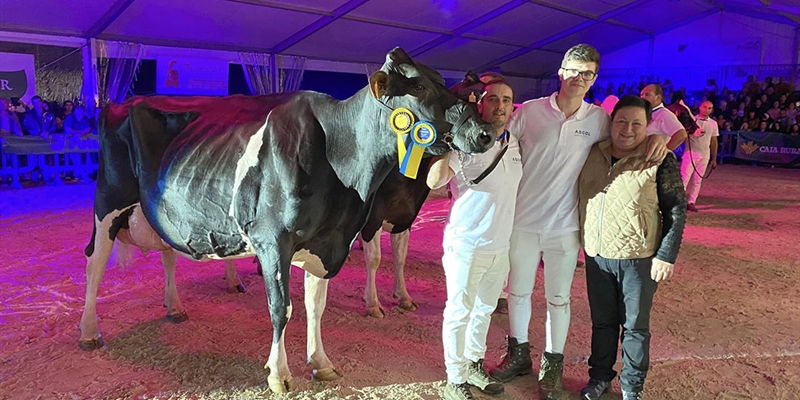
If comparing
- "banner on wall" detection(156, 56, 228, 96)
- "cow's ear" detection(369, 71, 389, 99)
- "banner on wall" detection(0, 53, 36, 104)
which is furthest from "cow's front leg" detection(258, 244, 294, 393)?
"banner on wall" detection(156, 56, 228, 96)

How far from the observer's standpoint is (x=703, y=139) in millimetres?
9328

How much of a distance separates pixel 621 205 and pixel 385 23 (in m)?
12.3

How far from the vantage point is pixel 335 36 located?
1452cm

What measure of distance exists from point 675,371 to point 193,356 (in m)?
3.16

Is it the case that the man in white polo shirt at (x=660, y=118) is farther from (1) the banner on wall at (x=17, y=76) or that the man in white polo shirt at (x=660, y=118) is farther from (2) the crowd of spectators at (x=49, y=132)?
(1) the banner on wall at (x=17, y=76)

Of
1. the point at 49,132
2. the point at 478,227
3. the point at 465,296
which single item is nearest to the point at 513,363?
the point at 465,296

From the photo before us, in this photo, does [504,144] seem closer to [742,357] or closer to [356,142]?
[356,142]

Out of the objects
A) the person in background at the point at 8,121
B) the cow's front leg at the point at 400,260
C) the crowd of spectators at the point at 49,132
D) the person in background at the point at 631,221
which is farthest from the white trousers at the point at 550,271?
the person in background at the point at 8,121

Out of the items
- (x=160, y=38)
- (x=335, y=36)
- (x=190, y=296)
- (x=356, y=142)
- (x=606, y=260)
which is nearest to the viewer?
(x=356, y=142)

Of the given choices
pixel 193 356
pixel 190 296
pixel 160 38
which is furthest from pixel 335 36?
pixel 193 356

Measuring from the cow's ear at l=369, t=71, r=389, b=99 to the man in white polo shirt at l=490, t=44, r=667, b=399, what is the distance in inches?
35.2

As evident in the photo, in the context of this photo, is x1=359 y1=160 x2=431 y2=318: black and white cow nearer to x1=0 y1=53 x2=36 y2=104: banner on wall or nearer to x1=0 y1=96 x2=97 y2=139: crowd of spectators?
x1=0 y1=96 x2=97 y2=139: crowd of spectators

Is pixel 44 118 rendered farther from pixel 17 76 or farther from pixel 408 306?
pixel 408 306

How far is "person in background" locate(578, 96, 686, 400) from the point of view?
112 inches
